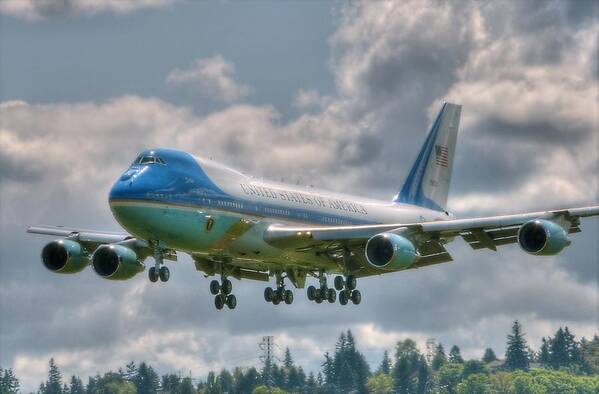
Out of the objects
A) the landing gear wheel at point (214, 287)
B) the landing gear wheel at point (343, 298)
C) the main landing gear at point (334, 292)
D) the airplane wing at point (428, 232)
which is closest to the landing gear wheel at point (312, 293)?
the main landing gear at point (334, 292)

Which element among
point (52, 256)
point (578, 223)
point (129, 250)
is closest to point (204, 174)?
point (129, 250)

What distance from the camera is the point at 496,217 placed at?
75875mm

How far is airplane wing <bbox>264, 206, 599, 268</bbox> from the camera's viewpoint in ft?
246

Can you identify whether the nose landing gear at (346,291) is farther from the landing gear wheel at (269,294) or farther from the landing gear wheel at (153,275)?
the landing gear wheel at (153,275)

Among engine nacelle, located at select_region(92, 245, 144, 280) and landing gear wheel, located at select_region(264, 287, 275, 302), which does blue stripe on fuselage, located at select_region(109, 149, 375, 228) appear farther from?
landing gear wheel, located at select_region(264, 287, 275, 302)

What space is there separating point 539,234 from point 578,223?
2874 mm

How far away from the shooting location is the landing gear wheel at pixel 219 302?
272 feet

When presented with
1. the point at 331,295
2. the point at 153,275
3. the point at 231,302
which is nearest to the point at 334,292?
the point at 331,295

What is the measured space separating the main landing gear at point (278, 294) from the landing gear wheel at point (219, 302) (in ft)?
12.9

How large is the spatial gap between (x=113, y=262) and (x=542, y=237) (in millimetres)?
25154

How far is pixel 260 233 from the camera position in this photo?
7706 centimetres

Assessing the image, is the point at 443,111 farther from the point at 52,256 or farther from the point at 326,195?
the point at 52,256

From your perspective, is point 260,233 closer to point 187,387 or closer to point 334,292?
point 334,292

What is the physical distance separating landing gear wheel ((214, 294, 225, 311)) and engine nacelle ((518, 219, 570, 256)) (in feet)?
63.2
